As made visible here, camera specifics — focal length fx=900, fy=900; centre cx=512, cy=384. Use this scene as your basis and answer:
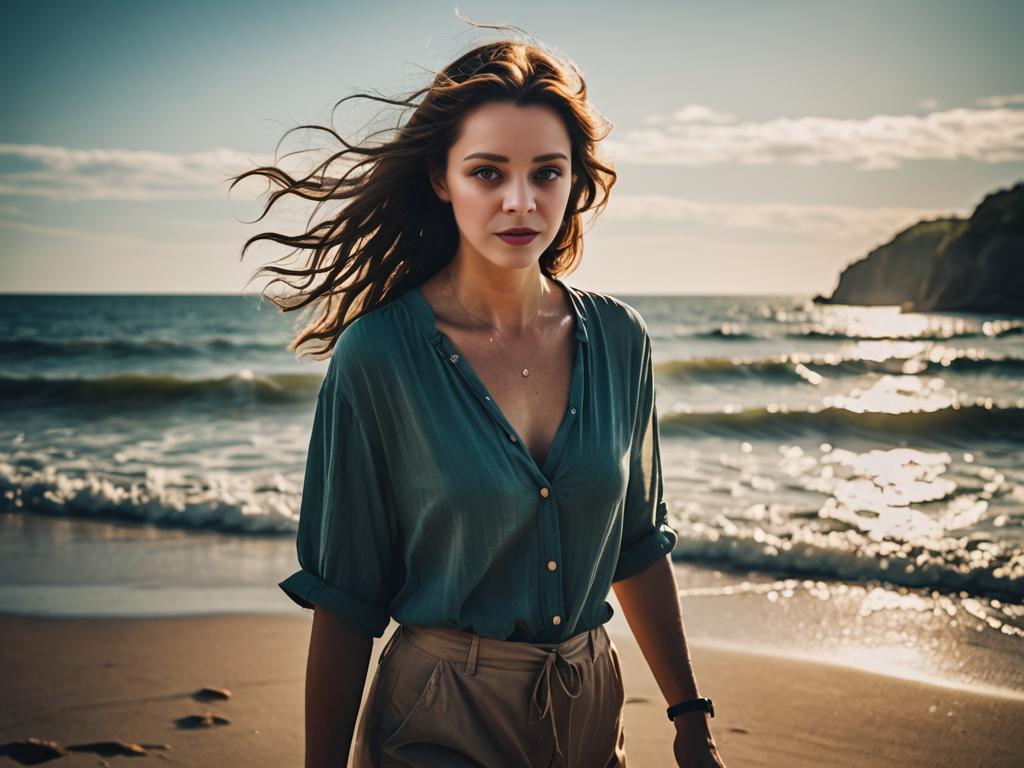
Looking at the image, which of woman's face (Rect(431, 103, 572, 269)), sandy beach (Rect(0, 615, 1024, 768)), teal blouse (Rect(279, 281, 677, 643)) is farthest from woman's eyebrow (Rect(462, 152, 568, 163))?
sandy beach (Rect(0, 615, 1024, 768))

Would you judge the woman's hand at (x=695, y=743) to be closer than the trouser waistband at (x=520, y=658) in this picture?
No

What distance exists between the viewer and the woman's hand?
78.0 inches

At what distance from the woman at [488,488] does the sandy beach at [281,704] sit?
75.0 inches

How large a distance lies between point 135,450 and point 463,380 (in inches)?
406

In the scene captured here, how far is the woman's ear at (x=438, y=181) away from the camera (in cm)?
208

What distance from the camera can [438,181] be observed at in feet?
6.88

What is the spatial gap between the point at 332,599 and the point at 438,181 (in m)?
0.97

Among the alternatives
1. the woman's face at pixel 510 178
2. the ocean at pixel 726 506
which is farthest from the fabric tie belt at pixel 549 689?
the ocean at pixel 726 506

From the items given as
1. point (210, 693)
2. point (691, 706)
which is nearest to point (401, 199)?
point (691, 706)

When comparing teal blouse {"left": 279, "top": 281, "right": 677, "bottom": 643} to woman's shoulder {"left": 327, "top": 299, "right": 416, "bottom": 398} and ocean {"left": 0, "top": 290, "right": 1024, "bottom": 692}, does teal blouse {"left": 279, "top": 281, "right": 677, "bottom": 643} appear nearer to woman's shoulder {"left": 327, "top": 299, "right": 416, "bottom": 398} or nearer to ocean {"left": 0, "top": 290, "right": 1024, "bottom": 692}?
woman's shoulder {"left": 327, "top": 299, "right": 416, "bottom": 398}

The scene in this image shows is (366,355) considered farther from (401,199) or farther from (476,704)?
(476,704)

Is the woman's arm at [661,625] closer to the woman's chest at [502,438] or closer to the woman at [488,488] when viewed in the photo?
the woman at [488,488]

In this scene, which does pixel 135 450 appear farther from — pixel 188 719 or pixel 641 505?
pixel 641 505

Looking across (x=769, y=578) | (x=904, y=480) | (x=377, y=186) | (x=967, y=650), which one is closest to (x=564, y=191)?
(x=377, y=186)
